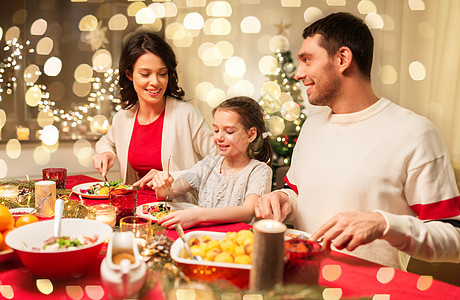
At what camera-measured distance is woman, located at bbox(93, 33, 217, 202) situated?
2338mm

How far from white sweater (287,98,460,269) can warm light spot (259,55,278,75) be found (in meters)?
2.74

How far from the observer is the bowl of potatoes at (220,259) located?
84 cm

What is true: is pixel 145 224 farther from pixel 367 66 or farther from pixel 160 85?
pixel 160 85

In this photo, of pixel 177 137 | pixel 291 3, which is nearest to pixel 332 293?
pixel 177 137

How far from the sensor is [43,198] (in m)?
1.49

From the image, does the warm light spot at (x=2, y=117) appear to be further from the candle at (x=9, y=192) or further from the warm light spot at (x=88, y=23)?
the candle at (x=9, y=192)

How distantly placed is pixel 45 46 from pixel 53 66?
193 mm

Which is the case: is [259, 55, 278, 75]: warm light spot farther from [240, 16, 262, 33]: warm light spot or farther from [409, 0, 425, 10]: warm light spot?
[409, 0, 425, 10]: warm light spot

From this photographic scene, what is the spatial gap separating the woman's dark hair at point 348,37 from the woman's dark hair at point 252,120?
1.85 ft

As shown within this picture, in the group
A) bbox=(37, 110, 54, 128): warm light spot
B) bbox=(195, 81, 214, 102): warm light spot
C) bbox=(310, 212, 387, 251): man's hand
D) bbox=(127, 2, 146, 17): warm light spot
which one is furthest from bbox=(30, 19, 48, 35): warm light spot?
bbox=(310, 212, 387, 251): man's hand

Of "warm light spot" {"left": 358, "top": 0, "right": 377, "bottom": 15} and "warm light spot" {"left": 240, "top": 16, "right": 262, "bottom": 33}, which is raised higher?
"warm light spot" {"left": 358, "top": 0, "right": 377, "bottom": 15}

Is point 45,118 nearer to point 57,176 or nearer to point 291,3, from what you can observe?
point 57,176

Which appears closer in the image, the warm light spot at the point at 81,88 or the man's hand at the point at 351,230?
the man's hand at the point at 351,230

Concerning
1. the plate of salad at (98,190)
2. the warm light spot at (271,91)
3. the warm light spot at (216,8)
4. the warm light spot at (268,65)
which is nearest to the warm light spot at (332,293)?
the plate of salad at (98,190)
